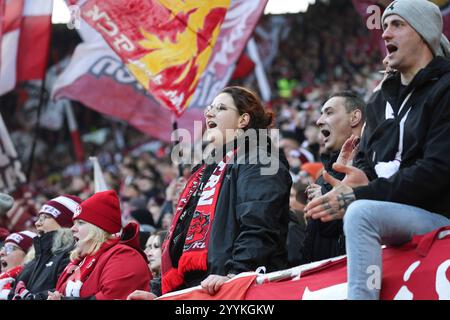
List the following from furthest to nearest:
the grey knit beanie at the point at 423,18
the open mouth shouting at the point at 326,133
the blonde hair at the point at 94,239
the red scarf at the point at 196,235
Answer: the blonde hair at the point at 94,239, the open mouth shouting at the point at 326,133, the red scarf at the point at 196,235, the grey knit beanie at the point at 423,18

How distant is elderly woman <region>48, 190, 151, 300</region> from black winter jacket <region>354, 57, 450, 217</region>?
6.21 feet

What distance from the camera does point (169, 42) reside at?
8.80m

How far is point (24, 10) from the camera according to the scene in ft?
40.1

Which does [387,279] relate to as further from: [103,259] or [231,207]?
[103,259]

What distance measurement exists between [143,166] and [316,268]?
11908 millimetres

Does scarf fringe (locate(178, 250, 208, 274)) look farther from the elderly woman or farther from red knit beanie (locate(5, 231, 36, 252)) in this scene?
red knit beanie (locate(5, 231, 36, 252))

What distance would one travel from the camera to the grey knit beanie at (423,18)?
4855 mm

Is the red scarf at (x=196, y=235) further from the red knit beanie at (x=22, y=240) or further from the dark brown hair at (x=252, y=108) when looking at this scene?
the red knit beanie at (x=22, y=240)

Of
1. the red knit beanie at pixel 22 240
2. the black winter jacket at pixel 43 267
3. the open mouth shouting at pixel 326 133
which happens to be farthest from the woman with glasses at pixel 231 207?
the red knit beanie at pixel 22 240

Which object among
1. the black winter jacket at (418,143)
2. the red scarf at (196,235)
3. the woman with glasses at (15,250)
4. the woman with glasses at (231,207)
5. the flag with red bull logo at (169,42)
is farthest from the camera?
the flag with red bull logo at (169,42)

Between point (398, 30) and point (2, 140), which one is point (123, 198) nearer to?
point (2, 140)

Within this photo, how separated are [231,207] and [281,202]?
0.30 meters

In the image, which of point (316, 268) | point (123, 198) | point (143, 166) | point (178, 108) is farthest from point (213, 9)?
point (143, 166)

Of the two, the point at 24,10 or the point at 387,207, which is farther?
the point at 24,10
